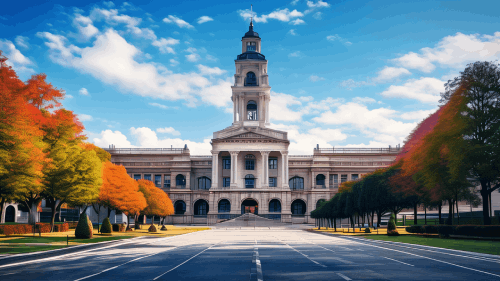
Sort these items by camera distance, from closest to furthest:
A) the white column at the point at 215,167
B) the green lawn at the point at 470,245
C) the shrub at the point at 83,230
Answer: the green lawn at the point at 470,245, the shrub at the point at 83,230, the white column at the point at 215,167

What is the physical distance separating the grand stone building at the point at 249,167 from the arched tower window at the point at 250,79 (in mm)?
78

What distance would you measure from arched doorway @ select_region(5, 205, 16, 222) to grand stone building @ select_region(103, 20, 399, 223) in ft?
106

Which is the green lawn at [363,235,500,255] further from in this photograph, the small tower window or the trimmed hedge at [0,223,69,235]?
the small tower window

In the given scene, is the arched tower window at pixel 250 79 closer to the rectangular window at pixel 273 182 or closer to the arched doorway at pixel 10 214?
the rectangular window at pixel 273 182

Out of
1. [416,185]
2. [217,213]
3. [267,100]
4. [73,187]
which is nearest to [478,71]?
[416,185]

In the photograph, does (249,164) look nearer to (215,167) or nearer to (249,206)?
(215,167)

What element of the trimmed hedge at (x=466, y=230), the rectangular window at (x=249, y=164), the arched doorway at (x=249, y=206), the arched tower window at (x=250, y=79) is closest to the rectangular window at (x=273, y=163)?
the rectangular window at (x=249, y=164)

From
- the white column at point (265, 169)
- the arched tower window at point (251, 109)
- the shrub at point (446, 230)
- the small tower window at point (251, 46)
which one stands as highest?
the small tower window at point (251, 46)

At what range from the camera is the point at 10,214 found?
7881 cm

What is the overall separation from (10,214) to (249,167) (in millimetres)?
51392

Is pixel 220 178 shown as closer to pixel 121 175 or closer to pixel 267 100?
pixel 267 100

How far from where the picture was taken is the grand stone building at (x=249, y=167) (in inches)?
3841

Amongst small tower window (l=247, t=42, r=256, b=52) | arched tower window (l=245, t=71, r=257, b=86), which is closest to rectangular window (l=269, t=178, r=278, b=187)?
arched tower window (l=245, t=71, r=257, b=86)

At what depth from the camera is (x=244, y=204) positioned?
10250 centimetres
